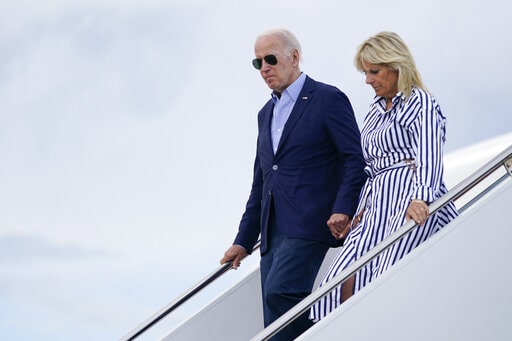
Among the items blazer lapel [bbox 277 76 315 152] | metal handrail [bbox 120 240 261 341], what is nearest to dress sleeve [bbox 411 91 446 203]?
blazer lapel [bbox 277 76 315 152]

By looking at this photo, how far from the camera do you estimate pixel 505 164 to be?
360 cm

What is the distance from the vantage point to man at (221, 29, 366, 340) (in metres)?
3.75

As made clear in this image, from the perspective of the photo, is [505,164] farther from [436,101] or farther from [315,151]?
[315,151]

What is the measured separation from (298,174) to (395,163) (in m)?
0.49

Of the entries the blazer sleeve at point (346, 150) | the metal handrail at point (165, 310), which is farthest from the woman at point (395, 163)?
the metal handrail at point (165, 310)

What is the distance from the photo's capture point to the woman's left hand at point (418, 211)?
335cm

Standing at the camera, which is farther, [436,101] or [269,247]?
[269,247]

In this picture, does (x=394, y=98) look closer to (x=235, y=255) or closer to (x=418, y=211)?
(x=418, y=211)

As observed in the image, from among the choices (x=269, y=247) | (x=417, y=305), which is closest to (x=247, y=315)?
(x=269, y=247)

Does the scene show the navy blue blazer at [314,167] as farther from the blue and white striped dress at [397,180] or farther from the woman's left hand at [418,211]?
the woman's left hand at [418,211]

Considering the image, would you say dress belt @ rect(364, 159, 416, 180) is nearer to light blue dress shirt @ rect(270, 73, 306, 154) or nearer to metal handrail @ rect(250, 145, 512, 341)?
metal handrail @ rect(250, 145, 512, 341)

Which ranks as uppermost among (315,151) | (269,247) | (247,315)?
(315,151)

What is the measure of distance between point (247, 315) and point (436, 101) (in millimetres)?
1663

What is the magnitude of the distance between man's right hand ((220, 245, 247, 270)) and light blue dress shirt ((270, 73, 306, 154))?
1.92ft
